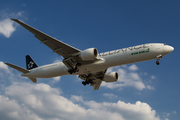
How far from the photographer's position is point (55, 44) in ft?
92.0

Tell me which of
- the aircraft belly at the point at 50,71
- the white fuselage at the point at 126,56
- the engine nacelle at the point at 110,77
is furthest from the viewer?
the engine nacelle at the point at 110,77

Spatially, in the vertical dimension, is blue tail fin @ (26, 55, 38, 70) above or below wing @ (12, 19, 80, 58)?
above

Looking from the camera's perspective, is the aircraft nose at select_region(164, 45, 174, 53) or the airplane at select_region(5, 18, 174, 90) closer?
the aircraft nose at select_region(164, 45, 174, 53)

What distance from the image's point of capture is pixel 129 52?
89.2 feet

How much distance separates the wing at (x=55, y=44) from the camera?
2623 centimetres

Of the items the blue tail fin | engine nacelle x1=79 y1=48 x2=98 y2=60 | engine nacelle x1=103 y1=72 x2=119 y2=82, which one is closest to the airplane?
engine nacelle x1=79 y1=48 x2=98 y2=60

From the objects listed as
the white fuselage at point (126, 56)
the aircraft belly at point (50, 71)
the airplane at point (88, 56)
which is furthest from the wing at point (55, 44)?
the aircraft belly at point (50, 71)

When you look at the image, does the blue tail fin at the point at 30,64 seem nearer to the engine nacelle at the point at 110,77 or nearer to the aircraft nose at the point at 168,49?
the engine nacelle at the point at 110,77

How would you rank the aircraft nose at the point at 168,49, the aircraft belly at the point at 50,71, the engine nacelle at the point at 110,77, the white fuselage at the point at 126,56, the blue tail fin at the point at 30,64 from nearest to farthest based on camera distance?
the aircraft nose at the point at 168,49 < the white fuselage at the point at 126,56 < the aircraft belly at the point at 50,71 < the engine nacelle at the point at 110,77 < the blue tail fin at the point at 30,64

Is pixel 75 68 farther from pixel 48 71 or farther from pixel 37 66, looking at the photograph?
pixel 37 66

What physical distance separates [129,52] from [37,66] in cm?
1879

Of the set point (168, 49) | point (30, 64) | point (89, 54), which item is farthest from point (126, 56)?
point (30, 64)

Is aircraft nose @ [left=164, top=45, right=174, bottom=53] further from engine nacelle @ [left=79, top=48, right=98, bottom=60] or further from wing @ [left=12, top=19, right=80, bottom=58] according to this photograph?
wing @ [left=12, top=19, right=80, bottom=58]

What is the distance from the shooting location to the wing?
26.2 meters
